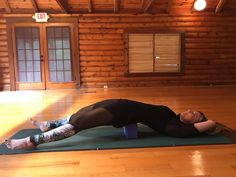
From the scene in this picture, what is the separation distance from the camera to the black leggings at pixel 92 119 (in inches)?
109

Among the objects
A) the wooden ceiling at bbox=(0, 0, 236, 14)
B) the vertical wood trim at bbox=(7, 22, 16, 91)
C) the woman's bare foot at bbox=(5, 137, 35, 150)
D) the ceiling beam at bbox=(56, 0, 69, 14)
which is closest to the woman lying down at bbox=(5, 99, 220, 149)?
the woman's bare foot at bbox=(5, 137, 35, 150)

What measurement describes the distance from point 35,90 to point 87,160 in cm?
626

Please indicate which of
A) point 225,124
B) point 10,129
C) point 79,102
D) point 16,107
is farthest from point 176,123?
point 16,107

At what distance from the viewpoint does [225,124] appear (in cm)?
370

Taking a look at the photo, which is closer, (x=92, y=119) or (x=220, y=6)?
(x=92, y=119)

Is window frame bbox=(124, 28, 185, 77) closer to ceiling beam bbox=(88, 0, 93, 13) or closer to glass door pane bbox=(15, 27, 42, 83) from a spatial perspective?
ceiling beam bbox=(88, 0, 93, 13)

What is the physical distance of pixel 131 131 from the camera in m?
3.07

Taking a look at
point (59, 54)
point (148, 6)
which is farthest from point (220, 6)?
point (59, 54)

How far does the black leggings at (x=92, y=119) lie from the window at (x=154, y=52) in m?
5.91

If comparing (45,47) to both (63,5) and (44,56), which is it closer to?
(44,56)

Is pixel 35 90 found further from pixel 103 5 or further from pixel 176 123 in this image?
pixel 176 123

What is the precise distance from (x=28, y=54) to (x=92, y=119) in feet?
20.4

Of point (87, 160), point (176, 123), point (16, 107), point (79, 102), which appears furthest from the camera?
point (79, 102)

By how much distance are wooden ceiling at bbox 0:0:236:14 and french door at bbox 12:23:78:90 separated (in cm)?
45
